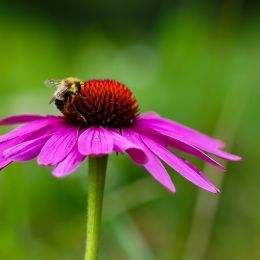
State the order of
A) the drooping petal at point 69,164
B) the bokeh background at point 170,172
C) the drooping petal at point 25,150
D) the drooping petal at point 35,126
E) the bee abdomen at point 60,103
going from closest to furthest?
the drooping petal at point 69,164
the drooping petal at point 25,150
the drooping petal at point 35,126
the bee abdomen at point 60,103
the bokeh background at point 170,172

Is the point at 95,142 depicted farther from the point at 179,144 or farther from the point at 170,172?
the point at 170,172

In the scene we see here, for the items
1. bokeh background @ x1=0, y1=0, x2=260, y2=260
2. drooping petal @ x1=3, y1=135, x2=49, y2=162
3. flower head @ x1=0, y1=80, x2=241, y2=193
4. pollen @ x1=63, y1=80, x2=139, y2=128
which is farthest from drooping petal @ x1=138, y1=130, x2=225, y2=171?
bokeh background @ x1=0, y1=0, x2=260, y2=260

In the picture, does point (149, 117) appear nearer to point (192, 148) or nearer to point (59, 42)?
point (192, 148)

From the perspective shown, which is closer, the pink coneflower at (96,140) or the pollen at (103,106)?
the pink coneflower at (96,140)

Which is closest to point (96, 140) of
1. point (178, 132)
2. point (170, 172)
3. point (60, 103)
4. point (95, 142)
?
point (95, 142)

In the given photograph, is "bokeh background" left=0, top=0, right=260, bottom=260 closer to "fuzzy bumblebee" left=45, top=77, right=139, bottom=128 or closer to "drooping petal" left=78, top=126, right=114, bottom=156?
"fuzzy bumblebee" left=45, top=77, right=139, bottom=128

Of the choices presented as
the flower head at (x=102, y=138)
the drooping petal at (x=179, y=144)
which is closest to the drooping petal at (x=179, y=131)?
the flower head at (x=102, y=138)

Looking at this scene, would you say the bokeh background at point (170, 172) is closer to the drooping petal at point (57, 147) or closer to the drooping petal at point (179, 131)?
the drooping petal at point (179, 131)
